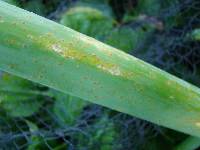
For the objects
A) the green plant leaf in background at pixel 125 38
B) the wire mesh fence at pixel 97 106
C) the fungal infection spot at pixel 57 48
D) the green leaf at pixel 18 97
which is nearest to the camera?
the fungal infection spot at pixel 57 48

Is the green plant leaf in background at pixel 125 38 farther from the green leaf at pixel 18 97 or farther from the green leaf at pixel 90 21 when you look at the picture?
the green leaf at pixel 18 97

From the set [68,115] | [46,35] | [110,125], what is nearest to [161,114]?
[46,35]

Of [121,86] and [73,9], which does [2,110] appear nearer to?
[73,9]

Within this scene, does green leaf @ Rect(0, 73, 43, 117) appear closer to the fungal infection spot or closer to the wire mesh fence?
the wire mesh fence

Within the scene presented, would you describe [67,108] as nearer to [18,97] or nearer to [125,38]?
[18,97]

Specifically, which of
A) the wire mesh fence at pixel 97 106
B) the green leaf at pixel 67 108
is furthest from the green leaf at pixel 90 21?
the green leaf at pixel 67 108

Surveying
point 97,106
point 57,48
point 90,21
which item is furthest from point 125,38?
point 57,48

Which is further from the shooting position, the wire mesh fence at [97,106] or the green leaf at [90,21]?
the green leaf at [90,21]

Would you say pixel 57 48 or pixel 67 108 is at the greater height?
pixel 57 48
